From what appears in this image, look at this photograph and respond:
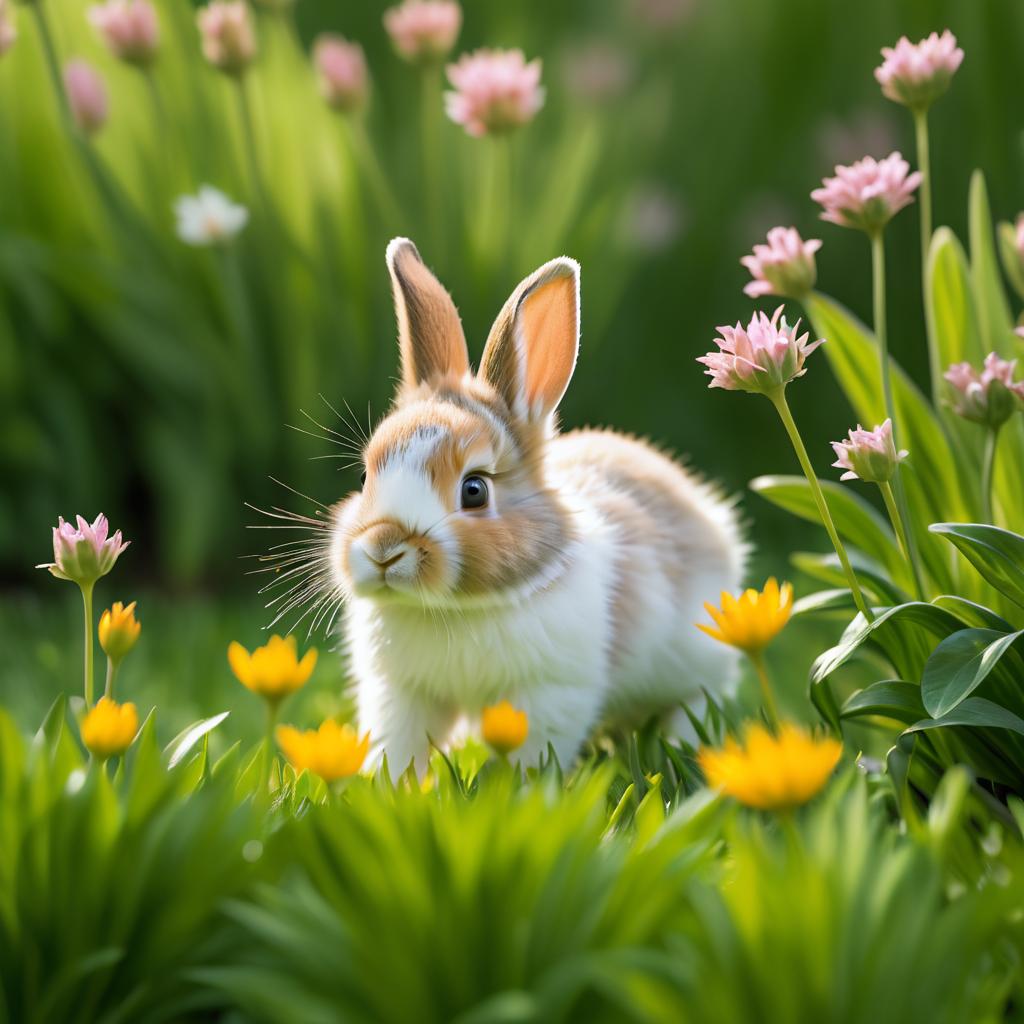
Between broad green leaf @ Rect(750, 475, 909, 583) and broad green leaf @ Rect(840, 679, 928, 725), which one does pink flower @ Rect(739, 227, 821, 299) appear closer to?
broad green leaf @ Rect(750, 475, 909, 583)

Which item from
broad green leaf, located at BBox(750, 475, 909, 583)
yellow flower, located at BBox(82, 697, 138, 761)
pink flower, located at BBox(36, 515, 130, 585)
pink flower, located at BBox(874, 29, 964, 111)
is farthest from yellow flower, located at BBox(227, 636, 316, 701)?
pink flower, located at BBox(874, 29, 964, 111)

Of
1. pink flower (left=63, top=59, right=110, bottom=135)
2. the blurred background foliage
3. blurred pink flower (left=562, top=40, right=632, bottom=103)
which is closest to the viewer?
pink flower (left=63, top=59, right=110, bottom=135)

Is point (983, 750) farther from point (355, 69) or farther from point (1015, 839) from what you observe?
point (355, 69)

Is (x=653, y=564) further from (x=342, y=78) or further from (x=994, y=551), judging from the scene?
(x=342, y=78)

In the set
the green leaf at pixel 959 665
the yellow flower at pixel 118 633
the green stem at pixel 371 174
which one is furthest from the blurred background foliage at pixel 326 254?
the green leaf at pixel 959 665

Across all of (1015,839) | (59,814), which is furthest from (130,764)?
(1015,839)

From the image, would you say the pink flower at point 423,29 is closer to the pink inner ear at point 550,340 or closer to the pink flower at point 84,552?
the pink inner ear at point 550,340

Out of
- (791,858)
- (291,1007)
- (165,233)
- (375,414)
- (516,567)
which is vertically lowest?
(291,1007)

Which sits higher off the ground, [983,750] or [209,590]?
[209,590]
